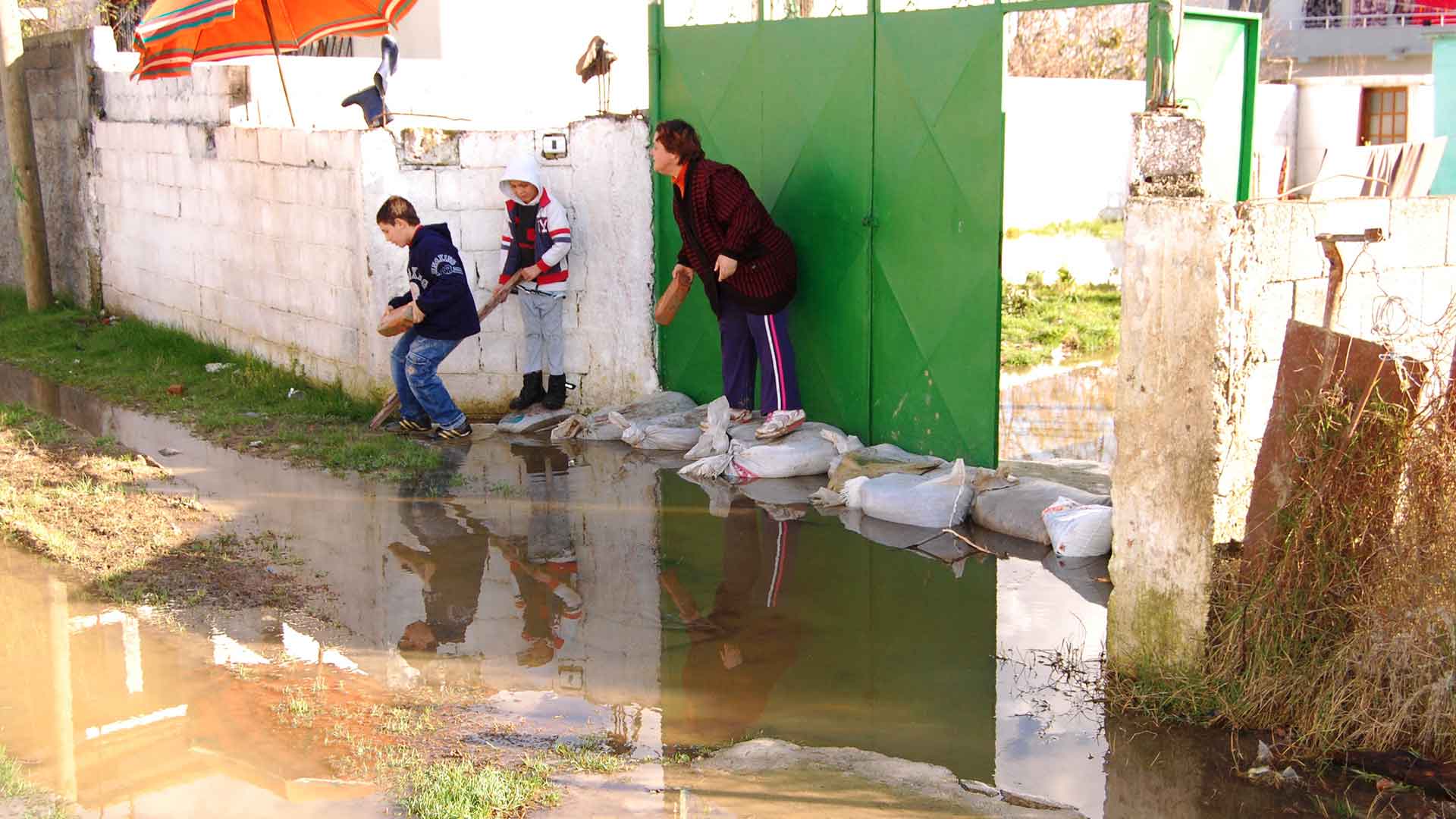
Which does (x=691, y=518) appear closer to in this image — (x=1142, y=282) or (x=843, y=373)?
(x=843, y=373)

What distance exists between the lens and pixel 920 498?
6.93m

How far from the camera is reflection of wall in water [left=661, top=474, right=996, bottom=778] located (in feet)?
15.1

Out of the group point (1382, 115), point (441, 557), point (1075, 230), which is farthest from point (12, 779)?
point (1382, 115)

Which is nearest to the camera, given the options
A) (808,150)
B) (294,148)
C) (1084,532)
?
(1084,532)

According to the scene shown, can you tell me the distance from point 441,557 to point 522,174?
3.17 metres

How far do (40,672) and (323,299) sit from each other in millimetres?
4946

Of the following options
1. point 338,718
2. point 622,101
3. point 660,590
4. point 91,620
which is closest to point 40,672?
point 91,620

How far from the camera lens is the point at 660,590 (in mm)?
6027

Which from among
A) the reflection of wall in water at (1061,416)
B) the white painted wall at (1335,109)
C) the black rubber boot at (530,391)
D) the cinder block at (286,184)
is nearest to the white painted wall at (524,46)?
the cinder block at (286,184)

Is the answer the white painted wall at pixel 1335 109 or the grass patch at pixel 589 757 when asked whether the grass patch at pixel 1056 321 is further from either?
the white painted wall at pixel 1335 109

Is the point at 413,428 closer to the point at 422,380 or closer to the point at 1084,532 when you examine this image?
the point at 422,380

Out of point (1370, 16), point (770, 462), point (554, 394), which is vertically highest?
point (1370, 16)

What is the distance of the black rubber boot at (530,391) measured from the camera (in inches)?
365

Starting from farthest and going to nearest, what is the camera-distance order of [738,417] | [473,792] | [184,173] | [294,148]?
[184,173] → [294,148] → [738,417] → [473,792]
